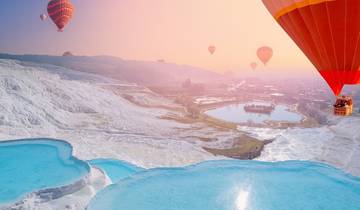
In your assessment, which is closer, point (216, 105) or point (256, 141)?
point (256, 141)

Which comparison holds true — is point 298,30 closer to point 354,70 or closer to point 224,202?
point 354,70

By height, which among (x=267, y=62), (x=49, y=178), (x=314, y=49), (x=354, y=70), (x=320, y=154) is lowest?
(x=49, y=178)

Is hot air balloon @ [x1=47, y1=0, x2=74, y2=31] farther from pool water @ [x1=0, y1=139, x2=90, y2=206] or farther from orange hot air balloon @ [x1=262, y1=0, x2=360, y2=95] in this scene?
orange hot air balloon @ [x1=262, y1=0, x2=360, y2=95]

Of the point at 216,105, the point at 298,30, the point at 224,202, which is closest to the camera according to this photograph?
the point at 298,30

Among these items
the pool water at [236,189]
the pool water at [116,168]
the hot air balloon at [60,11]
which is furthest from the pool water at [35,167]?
the hot air balloon at [60,11]

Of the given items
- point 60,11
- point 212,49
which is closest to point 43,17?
point 60,11

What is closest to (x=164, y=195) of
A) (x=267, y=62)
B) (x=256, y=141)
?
(x=256, y=141)

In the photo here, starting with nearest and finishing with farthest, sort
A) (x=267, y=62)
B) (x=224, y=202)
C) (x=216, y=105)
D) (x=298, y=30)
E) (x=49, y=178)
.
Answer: (x=298, y=30), (x=224, y=202), (x=49, y=178), (x=267, y=62), (x=216, y=105)

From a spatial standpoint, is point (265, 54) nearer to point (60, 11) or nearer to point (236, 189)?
point (60, 11)
